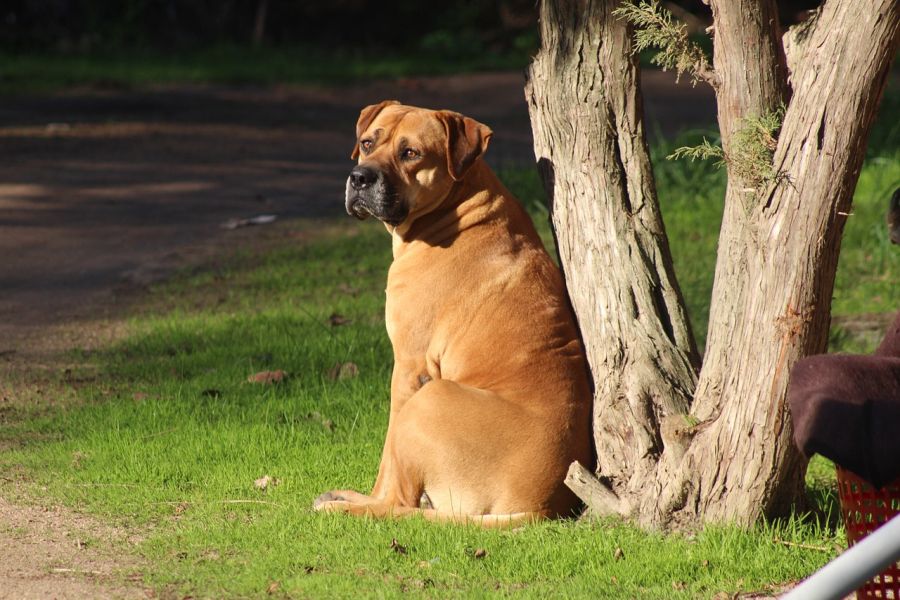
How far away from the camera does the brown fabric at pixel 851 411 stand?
136 inches

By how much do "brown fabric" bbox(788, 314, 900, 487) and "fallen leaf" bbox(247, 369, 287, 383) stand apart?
339cm

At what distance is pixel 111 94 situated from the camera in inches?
653

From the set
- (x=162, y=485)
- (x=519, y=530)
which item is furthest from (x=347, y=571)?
(x=162, y=485)

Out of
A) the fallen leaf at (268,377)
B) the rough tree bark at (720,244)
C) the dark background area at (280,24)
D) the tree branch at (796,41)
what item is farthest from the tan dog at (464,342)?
the dark background area at (280,24)

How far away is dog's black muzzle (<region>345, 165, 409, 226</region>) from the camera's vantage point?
505 cm

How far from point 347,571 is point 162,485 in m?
1.30

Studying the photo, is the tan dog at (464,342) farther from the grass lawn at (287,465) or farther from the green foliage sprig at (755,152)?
the green foliage sprig at (755,152)

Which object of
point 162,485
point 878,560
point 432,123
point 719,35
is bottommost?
point 162,485

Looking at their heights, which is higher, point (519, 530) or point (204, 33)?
point (204, 33)

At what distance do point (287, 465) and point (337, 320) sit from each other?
7.84 ft

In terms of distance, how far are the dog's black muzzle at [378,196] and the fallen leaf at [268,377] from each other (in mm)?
1695

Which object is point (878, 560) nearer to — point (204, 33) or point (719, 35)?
point (719, 35)

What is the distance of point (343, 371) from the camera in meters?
6.69

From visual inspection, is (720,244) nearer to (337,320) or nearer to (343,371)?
(343,371)
